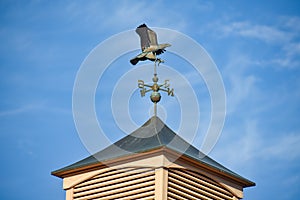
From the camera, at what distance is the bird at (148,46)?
914 inches

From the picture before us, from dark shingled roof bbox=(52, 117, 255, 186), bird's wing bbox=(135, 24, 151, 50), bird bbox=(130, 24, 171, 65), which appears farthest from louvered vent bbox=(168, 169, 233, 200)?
bird's wing bbox=(135, 24, 151, 50)

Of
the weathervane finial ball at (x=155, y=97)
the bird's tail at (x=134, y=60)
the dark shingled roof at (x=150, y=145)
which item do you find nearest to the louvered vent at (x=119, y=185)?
the dark shingled roof at (x=150, y=145)

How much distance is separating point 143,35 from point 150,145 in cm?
339

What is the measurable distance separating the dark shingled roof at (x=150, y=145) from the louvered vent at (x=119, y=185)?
414 mm

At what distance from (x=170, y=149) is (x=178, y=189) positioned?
37.8 inches

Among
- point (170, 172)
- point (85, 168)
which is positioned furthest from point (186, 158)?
point (85, 168)

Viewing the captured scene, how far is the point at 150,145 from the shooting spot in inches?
842

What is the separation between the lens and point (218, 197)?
22.1 meters

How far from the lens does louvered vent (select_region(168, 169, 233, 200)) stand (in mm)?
20953

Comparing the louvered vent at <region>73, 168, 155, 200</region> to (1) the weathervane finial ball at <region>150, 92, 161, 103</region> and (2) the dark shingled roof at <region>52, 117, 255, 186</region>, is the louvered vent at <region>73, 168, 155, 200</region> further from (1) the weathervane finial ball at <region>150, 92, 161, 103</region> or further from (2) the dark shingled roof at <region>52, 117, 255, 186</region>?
(1) the weathervane finial ball at <region>150, 92, 161, 103</region>

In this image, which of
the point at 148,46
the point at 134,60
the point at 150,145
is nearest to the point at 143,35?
the point at 148,46

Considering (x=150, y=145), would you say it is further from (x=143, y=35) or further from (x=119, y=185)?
(x=143, y=35)

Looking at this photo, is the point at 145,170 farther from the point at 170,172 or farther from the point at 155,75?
the point at 155,75

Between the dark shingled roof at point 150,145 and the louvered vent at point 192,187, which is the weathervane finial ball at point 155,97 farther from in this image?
the louvered vent at point 192,187
